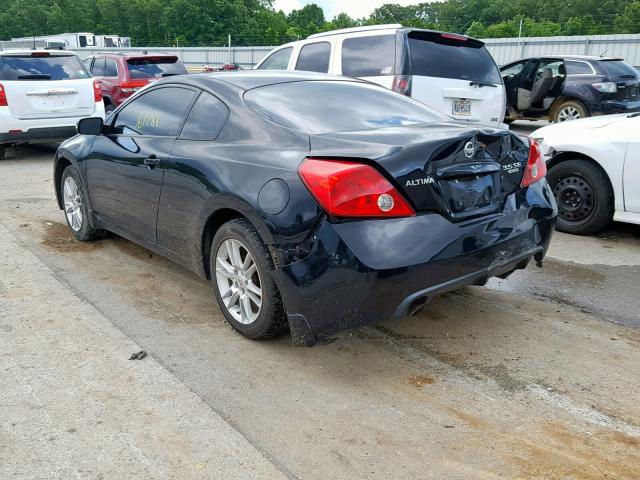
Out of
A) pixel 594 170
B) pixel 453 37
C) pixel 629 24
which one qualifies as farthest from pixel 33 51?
pixel 629 24

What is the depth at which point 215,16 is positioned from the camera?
3093 inches

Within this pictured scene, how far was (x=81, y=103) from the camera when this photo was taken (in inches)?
410

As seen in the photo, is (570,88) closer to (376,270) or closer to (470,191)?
(470,191)

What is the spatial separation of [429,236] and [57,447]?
1973 millimetres

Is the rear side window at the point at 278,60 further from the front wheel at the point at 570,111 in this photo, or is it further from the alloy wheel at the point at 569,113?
the alloy wheel at the point at 569,113

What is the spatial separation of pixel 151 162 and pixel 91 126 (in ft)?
3.50

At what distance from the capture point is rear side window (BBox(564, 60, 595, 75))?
12.3m

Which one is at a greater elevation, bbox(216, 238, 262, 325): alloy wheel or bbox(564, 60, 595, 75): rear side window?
bbox(564, 60, 595, 75): rear side window

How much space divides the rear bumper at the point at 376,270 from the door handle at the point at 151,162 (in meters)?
1.52

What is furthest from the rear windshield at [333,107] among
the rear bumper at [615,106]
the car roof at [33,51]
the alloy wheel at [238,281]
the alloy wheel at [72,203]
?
the rear bumper at [615,106]

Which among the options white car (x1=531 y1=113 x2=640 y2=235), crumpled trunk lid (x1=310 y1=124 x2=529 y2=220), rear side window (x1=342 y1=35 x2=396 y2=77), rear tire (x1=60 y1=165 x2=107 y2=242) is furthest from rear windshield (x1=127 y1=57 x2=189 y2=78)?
crumpled trunk lid (x1=310 y1=124 x2=529 y2=220)

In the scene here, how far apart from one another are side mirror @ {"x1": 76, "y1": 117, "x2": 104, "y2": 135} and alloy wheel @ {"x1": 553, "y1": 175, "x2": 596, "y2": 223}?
167 inches

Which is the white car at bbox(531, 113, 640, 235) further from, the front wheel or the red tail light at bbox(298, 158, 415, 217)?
the front wheel

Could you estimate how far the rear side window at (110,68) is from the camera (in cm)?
1335
